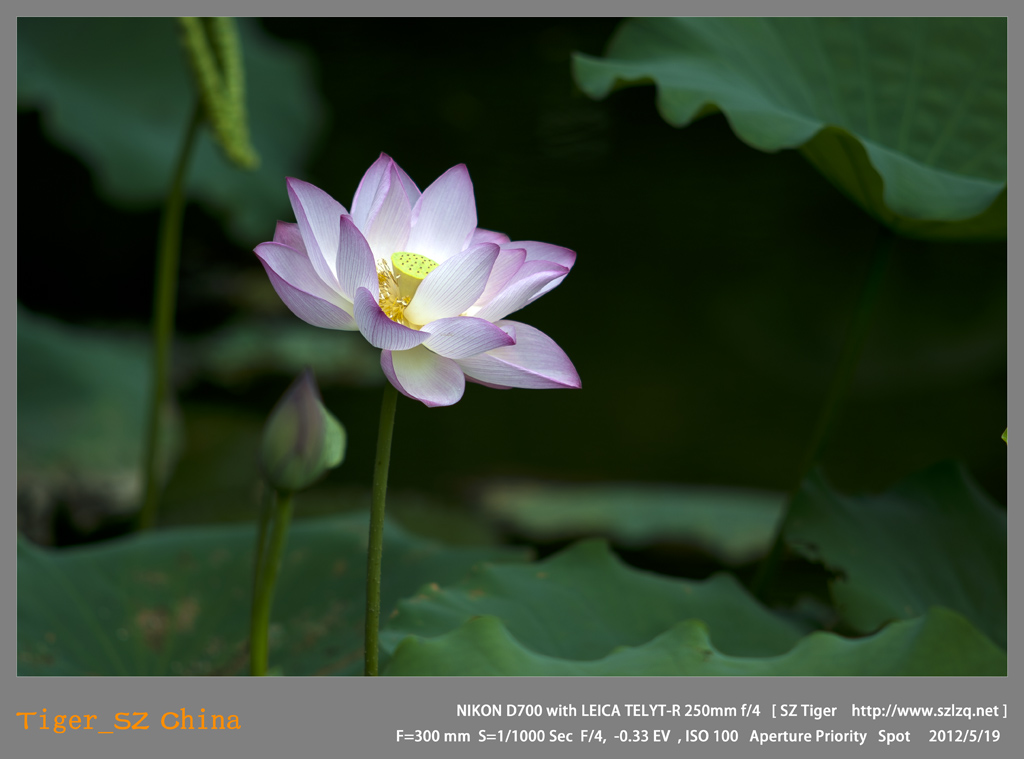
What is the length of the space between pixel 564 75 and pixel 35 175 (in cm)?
181

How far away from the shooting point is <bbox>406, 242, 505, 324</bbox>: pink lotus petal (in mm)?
438

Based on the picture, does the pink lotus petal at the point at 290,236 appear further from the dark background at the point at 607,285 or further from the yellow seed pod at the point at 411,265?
the dark background at the point at 607,285

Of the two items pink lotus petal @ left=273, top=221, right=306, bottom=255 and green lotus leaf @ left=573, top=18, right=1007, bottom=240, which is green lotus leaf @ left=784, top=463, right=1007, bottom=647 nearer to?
green lotus leaf @ left=573, top=18, right=1007, bottom=240

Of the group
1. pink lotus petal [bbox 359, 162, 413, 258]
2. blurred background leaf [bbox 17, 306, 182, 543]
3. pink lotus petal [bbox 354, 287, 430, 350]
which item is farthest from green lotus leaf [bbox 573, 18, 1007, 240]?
blurred background leaf [bbox 17, 306, 182, 543]

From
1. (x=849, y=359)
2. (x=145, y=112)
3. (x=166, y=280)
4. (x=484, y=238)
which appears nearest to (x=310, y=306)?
(x=484, y=238)

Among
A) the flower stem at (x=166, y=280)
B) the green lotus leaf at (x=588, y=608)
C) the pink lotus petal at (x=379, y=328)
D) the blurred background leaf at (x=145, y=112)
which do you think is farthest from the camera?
the blurred background leaf at (x=145, y=112)

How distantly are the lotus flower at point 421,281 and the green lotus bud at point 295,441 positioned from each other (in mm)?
45

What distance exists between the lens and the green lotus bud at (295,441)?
0.47 m

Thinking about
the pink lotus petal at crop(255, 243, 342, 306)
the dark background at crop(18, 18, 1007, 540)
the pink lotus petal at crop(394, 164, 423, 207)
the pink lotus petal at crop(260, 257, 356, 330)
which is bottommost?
the pink lotus petal at crop(260, 257, 356, 330)

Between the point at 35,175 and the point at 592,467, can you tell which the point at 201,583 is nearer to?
the point at 592,467

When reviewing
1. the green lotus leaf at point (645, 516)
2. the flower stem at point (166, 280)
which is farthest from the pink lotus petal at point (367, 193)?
the green lotus leaf at point (645, 516)

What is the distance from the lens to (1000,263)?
101 inches

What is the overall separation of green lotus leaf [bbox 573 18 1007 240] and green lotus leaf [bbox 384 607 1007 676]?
0.44 metres

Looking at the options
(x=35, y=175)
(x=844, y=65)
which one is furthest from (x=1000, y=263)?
(x=35, y=175)
